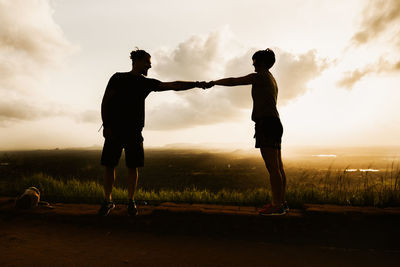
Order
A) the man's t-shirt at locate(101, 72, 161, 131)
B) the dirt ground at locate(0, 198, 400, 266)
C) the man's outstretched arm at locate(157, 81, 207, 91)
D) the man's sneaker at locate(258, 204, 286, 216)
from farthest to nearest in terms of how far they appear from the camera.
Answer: the man's outstretched arm at locate(157, 81, 207, 91) < the man's t-shirt at locate(101, 72, 161, 131) < the man's sneaker at locate(258, 204, 286, 216) < the dirt ground at locate(0, 198, 400, 266)

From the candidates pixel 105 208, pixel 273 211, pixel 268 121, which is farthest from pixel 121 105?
pixel 273 211

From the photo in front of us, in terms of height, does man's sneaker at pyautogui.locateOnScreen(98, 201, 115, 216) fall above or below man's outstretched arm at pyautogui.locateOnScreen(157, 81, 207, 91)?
below

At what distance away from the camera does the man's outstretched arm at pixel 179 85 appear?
3273 millimetres

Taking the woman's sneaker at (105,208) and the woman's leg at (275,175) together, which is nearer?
the woman's leg at (275,175)

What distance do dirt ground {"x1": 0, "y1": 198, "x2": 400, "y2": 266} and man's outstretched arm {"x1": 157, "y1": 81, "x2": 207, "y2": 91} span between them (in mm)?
1518

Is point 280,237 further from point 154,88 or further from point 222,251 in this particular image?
point 154,88

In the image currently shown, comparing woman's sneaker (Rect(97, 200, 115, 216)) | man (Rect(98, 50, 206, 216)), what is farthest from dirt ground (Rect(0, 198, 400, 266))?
man (Rect(98, 50, 206, 216))

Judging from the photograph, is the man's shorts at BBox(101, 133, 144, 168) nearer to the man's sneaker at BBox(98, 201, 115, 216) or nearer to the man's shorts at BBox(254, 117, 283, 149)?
the man's sneaker at BBox(98, 201, 115, 216)

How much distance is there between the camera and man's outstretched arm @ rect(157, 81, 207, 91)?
327 cm

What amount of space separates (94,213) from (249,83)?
93.9 inches

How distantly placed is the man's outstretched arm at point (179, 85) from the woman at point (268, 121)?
2.24ft

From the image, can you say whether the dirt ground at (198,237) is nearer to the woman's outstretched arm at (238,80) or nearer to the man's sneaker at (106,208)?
the man's sneaker at (106,208)

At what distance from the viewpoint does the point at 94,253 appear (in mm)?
2141

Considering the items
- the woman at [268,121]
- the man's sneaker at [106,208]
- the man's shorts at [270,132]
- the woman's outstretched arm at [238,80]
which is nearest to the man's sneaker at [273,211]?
the woman at [268,121]
